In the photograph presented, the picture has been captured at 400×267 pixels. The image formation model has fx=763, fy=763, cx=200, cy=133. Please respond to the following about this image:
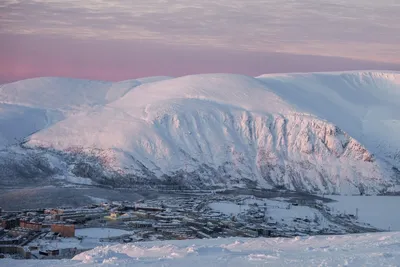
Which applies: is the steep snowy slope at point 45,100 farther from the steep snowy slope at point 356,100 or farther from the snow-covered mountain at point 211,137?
the steep snowy slope at point 356,100

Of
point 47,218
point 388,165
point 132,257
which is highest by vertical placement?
point 132,257

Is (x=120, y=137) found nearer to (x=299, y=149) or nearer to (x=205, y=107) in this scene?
(x=205, y=107)

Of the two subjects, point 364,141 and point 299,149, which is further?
point 364,141

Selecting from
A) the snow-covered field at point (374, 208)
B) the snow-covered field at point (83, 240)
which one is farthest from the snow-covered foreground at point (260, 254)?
the snow-covered field at point (374, 208)

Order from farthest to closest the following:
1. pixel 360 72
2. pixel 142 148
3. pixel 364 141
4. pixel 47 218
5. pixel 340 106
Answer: pixel 360 72, pixel 340 106, pixel 364 141, pixel 142 148, pixel 47 218

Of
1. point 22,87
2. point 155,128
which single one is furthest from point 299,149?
point 22,87

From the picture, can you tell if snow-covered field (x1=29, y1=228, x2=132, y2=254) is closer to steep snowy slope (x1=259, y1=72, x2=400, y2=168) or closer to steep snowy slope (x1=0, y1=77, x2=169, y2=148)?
steep snowy slope (x1=0, y1=77, x2=169, y2=148)

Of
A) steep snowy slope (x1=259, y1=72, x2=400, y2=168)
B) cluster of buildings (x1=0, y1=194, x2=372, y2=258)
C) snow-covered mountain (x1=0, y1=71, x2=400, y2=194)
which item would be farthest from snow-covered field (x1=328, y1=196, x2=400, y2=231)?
steep snowy slope (x1=259, y1=72, x2=400, y2=168)
